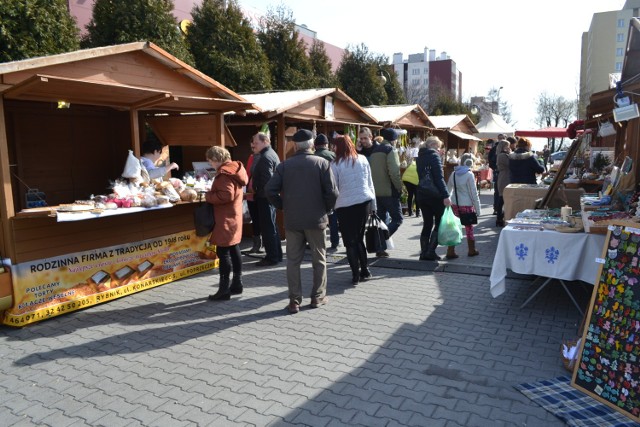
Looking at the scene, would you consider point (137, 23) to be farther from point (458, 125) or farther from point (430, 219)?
point (458, 125)

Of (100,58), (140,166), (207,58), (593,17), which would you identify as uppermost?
(593,17)

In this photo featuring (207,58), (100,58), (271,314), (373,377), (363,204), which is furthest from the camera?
(207,58)

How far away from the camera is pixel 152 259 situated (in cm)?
617

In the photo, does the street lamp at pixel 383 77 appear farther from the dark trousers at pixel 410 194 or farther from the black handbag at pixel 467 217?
the black handbag at pixel 467 217

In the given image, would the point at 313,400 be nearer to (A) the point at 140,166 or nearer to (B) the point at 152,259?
(B) the point at 152,259

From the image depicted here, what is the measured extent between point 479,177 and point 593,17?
3492 inches

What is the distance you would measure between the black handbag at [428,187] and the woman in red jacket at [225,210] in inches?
102

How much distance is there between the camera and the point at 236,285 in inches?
223

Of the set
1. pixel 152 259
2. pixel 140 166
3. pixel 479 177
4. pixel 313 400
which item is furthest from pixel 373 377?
pixel 479 177

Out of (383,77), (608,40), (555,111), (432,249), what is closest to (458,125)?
(383,77)

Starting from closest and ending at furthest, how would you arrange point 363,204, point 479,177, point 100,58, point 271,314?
point 271,314, point 100,58, point 363,204, point 479,177

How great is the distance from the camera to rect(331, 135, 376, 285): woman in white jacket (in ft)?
18.9

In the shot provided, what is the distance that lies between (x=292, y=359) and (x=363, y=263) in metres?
2.42

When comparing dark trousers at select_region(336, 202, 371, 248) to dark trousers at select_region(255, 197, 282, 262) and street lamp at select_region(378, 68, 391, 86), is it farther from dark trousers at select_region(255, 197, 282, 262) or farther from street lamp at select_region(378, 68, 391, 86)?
street lamp at select_region(378, 68, 391, 86)
